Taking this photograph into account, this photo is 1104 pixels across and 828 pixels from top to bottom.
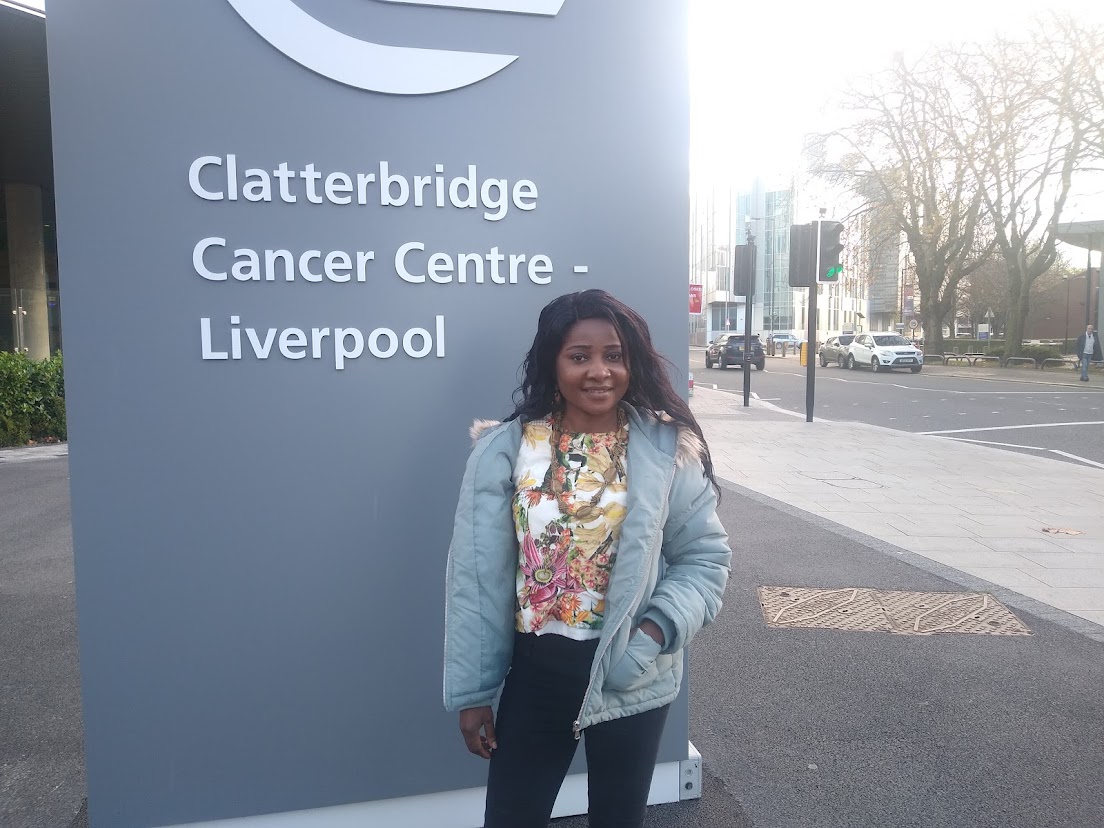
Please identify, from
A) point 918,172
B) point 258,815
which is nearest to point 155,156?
point 258,815

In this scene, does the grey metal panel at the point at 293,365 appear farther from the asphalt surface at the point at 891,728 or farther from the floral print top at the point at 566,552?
the asphalt surface at the point at 891,728

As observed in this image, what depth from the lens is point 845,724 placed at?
366 cm

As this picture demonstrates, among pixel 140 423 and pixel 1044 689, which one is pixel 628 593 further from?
pixel 1044 689

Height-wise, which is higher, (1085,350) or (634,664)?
(1085,350)

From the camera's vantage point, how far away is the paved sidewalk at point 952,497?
599 centimetres

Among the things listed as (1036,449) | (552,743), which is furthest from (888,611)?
(1036,449)

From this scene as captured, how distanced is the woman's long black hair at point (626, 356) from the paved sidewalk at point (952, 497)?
379 centimetres

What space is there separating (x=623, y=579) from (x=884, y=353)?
117ft

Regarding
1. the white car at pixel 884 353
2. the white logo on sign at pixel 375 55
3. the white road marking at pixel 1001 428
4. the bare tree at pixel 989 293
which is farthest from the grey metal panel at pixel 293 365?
the bare tree at pixel 989 293

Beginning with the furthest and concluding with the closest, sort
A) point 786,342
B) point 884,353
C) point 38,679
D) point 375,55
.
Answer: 1. point 786,342
2. point 884,353
3. point 38,679
4. point 375,55

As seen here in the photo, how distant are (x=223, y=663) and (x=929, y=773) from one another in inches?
97.7

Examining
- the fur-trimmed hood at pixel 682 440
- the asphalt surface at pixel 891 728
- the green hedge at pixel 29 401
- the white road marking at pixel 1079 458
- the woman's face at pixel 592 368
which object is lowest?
the white road marking at pixel 1079 458

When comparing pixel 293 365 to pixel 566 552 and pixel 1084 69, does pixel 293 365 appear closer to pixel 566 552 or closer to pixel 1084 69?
pixel 566 552

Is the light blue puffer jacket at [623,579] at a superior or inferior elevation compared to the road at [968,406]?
superior
